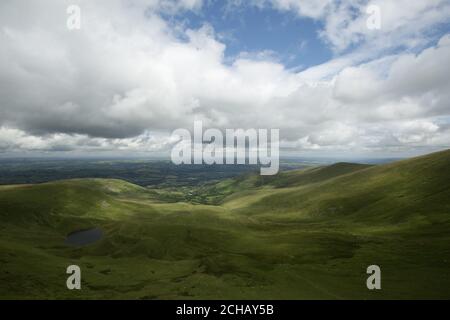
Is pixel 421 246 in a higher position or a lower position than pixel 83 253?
higher

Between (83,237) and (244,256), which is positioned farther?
(83,237)

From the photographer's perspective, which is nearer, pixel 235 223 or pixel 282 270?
pixel 282 270

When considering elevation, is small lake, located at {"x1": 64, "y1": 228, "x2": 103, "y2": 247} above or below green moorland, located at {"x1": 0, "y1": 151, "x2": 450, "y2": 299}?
below

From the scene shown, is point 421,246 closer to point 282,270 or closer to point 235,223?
point 282,270

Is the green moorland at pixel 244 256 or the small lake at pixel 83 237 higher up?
the green moorland at pixel 244 256

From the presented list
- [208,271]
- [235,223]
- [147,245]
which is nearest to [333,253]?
[208,271]

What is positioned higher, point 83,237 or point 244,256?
point 244,256

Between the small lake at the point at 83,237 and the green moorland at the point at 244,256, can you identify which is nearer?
the green moorland at the point at 244,256
